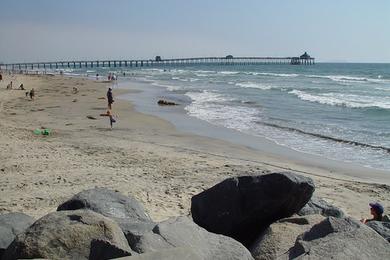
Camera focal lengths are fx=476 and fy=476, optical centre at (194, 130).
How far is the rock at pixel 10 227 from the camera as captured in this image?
464 centimetres

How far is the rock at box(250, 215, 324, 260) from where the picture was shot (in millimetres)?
4988

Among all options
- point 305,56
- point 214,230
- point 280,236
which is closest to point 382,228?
point 280,236

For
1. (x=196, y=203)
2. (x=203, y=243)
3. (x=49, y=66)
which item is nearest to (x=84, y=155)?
(x=196, y=203)

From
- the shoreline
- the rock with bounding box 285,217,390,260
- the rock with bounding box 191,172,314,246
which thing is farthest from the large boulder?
the shoreline

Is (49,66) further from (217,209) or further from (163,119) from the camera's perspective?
(217,209)

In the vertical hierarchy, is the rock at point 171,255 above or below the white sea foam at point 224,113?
above

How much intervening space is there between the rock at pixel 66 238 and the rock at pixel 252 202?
1.98 metres

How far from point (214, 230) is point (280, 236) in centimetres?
94

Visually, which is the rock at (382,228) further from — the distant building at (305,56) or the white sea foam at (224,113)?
the distant building at (305,56)

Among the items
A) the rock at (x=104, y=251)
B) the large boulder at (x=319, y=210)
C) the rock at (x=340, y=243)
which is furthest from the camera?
the large boulder at (x=319, y=210)

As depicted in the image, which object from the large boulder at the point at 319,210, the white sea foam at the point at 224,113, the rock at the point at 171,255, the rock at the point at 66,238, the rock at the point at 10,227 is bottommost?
the white sea foam at the point at 224,113

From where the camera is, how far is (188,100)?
32.6 metres

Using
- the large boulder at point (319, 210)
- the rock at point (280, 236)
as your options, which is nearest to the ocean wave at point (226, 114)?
the large boulder at point (319, 210)

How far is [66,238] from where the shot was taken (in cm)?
405
